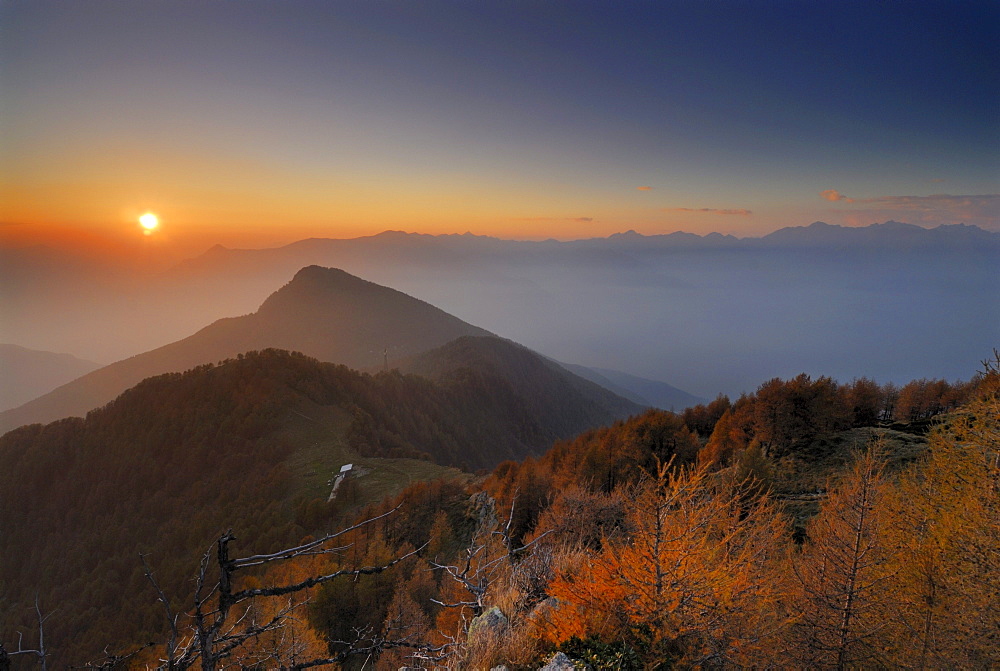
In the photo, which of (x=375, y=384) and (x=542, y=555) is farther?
(x=375, y=384)

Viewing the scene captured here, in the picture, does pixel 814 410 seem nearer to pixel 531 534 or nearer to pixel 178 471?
pixel 531 534

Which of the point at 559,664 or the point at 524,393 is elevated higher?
the point at 559,664

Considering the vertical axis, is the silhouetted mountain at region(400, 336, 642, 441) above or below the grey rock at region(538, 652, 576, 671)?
below

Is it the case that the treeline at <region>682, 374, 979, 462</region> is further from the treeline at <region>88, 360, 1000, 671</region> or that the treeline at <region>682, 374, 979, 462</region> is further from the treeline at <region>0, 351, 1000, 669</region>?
the treeline at <region>88, 360, 1000, 671</region>

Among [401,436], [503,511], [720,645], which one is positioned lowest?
[401,436]

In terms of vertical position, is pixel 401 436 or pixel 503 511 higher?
pixel 503 511

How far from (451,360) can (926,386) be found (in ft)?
522

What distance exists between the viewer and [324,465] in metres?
74.0

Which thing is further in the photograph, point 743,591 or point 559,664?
point 743,591

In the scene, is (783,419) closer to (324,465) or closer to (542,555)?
(542,555)

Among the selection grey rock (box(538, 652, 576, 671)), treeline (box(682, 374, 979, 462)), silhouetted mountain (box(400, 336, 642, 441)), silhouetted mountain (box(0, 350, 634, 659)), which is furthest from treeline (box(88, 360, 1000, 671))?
silhouetted mountain (box(400, 336, 642, 441))

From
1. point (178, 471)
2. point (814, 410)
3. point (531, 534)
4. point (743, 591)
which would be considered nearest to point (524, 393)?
point (178, 471)

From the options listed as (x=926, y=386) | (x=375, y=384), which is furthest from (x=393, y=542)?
(x=375, y=384)

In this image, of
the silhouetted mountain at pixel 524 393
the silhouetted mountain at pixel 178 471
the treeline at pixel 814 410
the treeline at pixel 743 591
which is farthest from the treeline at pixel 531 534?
the silhouetted mountain at pixel 524 393
